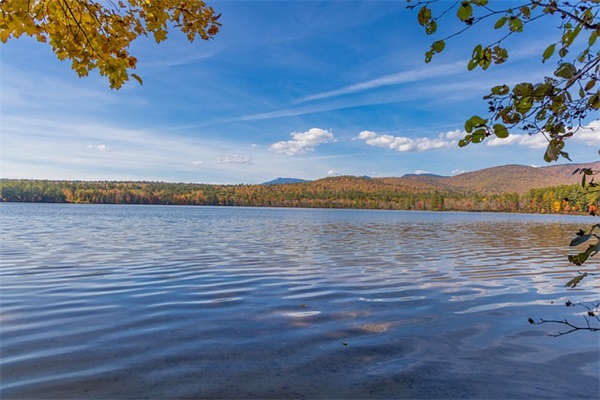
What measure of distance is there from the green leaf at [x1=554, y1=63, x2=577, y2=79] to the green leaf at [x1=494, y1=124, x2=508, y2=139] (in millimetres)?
588

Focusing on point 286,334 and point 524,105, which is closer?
point 524,105

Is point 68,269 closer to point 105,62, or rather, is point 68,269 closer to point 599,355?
point 105,62

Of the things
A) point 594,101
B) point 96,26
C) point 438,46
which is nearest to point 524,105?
point 594,101

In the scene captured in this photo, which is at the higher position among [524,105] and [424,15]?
[424,15]

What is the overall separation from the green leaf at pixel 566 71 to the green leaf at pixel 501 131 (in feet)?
1.93

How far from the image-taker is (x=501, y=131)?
231 cm

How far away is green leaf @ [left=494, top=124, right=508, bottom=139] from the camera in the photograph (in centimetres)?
230

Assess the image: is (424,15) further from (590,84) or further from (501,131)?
(590,84)

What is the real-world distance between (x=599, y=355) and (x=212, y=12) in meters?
8.68

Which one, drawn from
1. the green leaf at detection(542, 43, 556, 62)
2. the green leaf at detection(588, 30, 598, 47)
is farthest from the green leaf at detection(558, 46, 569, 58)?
the green leaf at detection(542, 43, 556, 62)

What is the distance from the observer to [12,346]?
700cm

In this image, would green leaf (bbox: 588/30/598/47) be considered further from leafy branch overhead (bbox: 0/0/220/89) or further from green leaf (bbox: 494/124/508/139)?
leafy branch overhead (bbox: 0/0/220/89)

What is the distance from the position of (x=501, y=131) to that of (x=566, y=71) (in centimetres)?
64

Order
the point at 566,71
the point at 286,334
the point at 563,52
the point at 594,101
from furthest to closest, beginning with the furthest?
the point at 286,334
the point at 563,52
the point at 594,101
the point at 566,71
